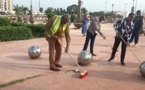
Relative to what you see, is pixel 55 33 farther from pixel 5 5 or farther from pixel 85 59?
pixel 5 5

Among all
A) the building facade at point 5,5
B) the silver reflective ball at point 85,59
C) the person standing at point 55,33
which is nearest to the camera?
the person standing at point 55,33

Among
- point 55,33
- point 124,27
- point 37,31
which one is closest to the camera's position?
point 55,33

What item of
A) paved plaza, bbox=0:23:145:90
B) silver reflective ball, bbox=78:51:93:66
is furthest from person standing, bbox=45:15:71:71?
silver reflective ball, bbox=78:51:93:66

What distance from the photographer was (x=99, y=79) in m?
6.13

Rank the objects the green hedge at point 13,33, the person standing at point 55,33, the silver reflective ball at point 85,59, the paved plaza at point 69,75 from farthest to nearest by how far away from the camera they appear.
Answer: the green hedge at point 13,33
the silver reflective ball at point 85,59
the person standing at point 55,33
the paved plaza at point 69,75

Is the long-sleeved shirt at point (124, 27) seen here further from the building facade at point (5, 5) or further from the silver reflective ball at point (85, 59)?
the building facade at point (5, 5)

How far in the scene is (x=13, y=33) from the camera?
1318cm

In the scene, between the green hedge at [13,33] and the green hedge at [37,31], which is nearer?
the green hedge at [13,33]

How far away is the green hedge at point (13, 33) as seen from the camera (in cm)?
1273

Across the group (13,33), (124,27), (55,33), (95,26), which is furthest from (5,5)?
(55,33)

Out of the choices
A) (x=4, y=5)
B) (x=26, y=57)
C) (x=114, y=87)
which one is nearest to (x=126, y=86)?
(x=114, y=87)

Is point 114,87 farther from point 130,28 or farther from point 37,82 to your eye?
point 130,28

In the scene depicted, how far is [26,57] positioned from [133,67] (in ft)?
13.4

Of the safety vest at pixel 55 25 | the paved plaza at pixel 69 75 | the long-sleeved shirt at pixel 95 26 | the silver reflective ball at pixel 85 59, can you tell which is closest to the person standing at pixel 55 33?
the safety vest at pixel 55 25
